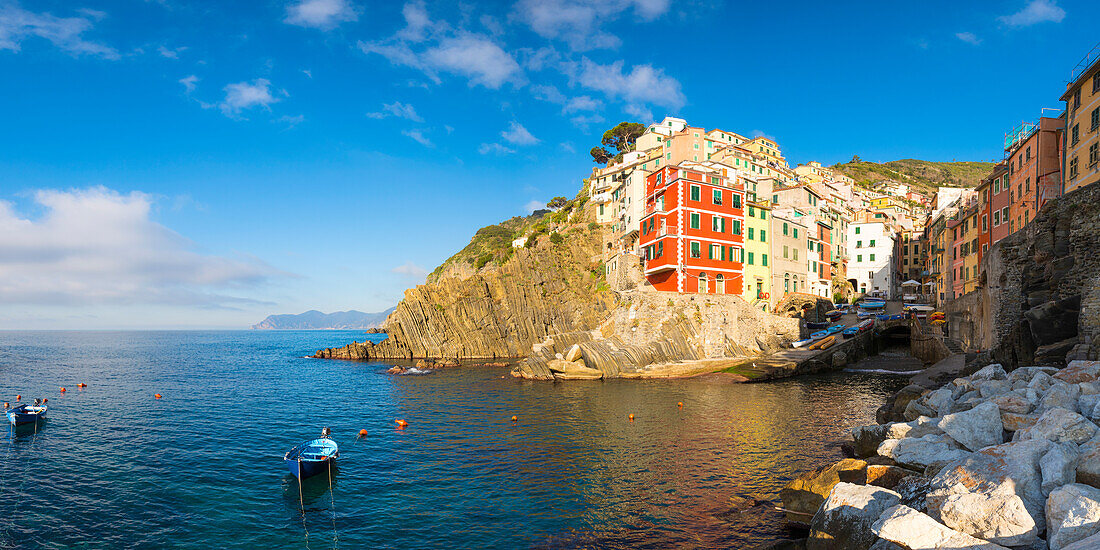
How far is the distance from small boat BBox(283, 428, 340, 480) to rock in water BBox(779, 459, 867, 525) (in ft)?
61.6

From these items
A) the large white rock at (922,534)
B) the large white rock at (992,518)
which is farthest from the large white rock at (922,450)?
the large white rock at (922,534)

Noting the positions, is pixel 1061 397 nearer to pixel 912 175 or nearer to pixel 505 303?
pixel 505 303

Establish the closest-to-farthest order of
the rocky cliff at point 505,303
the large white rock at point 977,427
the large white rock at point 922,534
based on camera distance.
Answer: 1. the large white rock at point 922,534
2. the large white rock at point 977,427
3. the rocky cliff at point 505,303

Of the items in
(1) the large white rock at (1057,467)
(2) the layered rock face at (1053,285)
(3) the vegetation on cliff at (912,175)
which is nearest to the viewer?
(1) the large white rock at (1057,467)

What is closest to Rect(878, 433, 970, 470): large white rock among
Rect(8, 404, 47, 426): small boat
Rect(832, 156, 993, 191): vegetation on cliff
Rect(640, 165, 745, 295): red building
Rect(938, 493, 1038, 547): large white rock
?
Rect(938, 493, 1038, 547): large white rock

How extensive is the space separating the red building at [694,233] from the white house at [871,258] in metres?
38.7

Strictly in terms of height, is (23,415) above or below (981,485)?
below

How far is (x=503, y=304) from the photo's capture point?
81625mm

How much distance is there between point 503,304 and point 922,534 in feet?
243

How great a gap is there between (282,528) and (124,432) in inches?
923

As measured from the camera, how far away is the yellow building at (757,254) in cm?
6378

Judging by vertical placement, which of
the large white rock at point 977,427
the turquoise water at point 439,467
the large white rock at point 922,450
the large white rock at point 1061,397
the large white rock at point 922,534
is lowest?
the turquoise water at point 439,467

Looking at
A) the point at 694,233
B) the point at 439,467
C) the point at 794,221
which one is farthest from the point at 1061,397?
the point at 794,221

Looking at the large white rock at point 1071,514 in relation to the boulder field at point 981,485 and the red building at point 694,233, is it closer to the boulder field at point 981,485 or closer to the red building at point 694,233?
the boulder field at point 981,485
